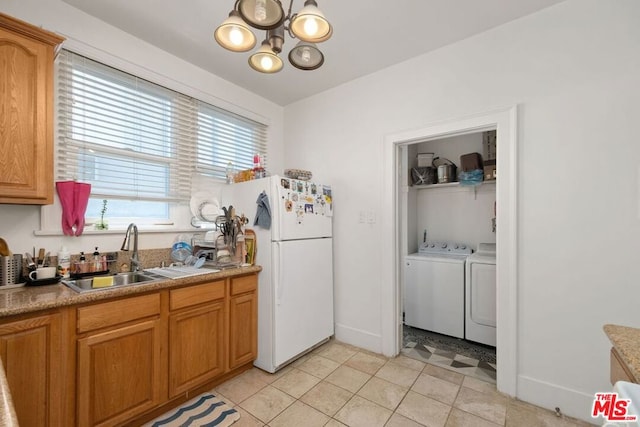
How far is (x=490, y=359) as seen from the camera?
2.56 m

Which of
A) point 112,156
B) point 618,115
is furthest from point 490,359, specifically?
point 112,156

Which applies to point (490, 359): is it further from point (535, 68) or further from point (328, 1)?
point (328, 1)

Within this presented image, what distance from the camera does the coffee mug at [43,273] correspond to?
1659 mm

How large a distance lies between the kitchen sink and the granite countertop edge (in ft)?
0.15

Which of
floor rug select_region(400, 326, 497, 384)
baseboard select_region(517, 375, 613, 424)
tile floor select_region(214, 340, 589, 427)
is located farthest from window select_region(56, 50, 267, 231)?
baseboard select_region(517, 375, 613, 424)

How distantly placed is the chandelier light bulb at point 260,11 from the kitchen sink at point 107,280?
160cm

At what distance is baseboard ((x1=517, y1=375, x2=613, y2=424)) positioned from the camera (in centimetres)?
175

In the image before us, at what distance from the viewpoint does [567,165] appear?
1828 millimetres

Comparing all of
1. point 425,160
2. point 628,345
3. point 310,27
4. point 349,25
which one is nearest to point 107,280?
point 310,27

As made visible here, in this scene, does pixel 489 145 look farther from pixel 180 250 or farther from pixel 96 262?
pixel 96 262

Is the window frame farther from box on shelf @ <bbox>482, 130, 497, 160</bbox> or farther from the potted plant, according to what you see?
box on shelf @ <bbox>482, 130, 497, 160</bbox>

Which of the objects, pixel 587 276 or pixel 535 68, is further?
pixel 535 68

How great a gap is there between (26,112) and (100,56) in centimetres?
73

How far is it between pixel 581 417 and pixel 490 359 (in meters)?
0.80
